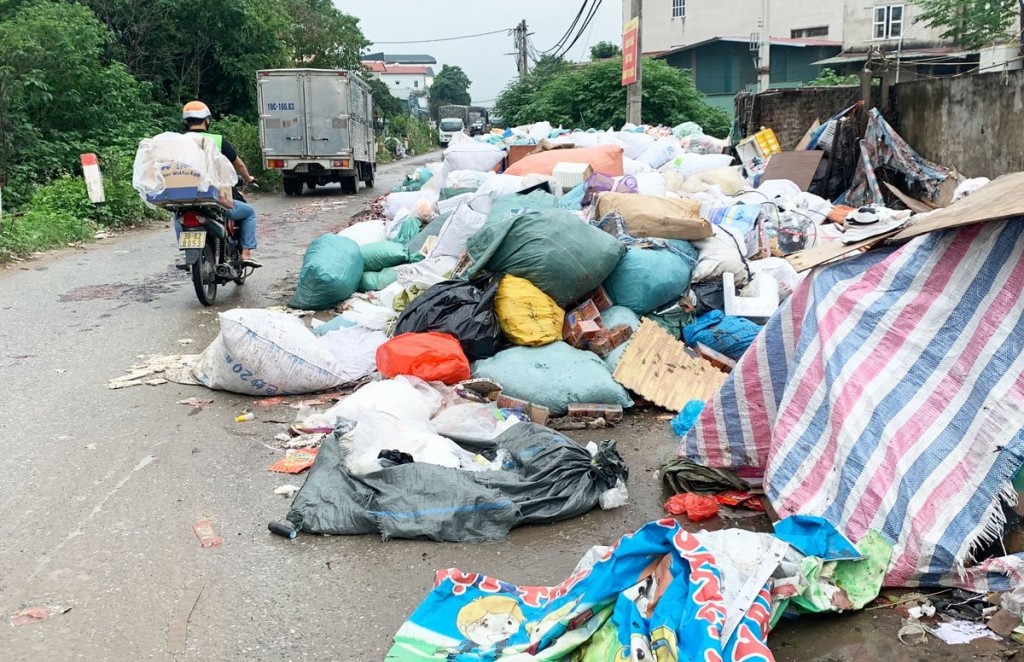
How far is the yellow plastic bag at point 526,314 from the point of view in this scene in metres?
4.66

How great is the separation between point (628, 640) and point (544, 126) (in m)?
11.9

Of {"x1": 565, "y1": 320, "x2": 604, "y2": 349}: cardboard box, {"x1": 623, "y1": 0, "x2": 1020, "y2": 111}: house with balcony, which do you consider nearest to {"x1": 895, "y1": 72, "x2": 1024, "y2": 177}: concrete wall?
{"x1": 565, "y1": 320, "x2": 604, "y2": 349}: cardboard box

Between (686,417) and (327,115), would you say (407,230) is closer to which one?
(686,417)

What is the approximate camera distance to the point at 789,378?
122 inches

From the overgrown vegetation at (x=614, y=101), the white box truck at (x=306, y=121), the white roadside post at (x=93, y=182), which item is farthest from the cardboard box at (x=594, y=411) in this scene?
the overgrown vegetation at (x=614, y=101)

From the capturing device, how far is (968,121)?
8.17 meters

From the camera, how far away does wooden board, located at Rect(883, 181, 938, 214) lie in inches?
307

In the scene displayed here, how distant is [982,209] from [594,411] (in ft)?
6.70

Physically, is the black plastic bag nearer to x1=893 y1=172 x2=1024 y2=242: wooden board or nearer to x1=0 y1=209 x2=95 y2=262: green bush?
x1=893 y1=172 x2=1024 y2=242: wooden board

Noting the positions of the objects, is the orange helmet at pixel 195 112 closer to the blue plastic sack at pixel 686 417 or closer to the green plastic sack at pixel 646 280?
the green plastic sack at pixel 646 280

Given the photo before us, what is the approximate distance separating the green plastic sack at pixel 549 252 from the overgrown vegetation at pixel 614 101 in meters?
17.6

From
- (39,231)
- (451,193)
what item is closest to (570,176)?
(451,193)

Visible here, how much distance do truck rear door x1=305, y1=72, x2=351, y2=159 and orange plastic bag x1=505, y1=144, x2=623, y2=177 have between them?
356 inches

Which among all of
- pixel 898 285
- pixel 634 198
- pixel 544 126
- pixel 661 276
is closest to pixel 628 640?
pixel 898 285
